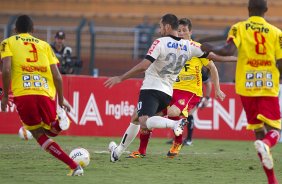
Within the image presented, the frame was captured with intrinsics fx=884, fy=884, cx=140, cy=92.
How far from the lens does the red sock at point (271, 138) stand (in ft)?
35.6

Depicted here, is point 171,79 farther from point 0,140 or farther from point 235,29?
point 0,140

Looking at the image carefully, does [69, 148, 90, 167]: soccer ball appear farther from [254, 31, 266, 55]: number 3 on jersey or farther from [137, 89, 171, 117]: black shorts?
[254, 31, 266, 55]: number 3 on jersey

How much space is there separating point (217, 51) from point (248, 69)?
457mm

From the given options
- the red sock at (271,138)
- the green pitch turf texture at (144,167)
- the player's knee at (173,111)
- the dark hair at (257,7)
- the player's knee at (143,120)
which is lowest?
the green pitch turf texture at (144,167)

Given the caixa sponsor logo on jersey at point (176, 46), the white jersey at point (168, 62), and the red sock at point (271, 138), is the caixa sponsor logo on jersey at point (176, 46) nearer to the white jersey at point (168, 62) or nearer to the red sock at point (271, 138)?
the white jersey at point (168, 62)

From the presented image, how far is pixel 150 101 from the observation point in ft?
45.6

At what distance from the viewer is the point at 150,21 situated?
31312 millimetres

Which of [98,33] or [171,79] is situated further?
[98,33]

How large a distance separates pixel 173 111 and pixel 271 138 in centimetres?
478

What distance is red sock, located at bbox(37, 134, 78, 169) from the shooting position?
1197 centimetres

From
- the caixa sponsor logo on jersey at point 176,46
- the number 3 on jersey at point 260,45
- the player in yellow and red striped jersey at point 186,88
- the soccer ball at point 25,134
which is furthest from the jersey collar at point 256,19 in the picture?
the soccer ball at point 25,134

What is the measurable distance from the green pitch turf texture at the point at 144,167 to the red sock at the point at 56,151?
200 millimetres

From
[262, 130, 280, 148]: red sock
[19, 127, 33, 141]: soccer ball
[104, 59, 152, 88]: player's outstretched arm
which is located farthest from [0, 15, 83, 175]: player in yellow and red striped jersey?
[19, 127, 33, 141]: soccer ball

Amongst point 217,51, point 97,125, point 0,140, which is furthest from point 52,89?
point 97,125
